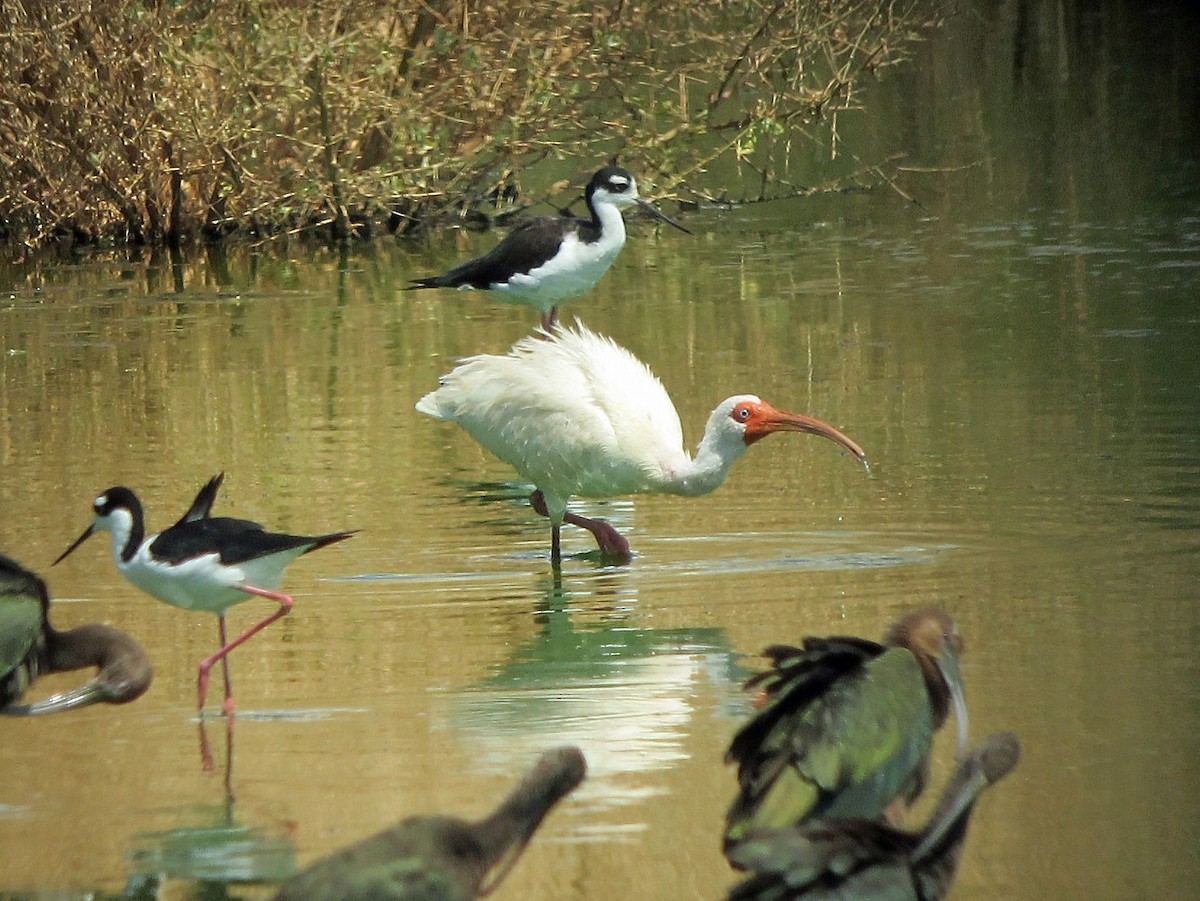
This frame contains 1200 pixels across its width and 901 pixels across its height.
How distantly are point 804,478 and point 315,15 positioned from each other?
11302 millimetres

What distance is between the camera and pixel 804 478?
9.70 meters

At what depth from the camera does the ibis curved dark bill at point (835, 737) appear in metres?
4.34

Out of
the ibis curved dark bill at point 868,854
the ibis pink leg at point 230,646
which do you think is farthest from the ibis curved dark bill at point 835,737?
the ibis pink leg at point 230,646

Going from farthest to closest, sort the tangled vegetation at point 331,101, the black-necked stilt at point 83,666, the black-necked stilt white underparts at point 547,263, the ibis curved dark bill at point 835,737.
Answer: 1. the tangled vegetation at point 331,101
2. the black-necked stilt white underparts at point 547,263
3. the black-necked stilt at point 83,666
4. the ibis curved dark bill at point 835,737

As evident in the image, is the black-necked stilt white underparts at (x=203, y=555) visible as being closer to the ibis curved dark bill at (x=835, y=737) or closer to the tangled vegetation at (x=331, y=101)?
the ibis curved dark bill at (x=835, y=737)

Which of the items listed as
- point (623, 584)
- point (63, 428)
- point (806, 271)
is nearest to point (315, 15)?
point (806, 271)

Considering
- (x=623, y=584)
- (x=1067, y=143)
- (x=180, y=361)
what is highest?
(x=1067, y=143)

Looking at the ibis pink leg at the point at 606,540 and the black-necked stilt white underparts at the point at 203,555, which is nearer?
the black-necked stilt white underparts at the point at 203,555

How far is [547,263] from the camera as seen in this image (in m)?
12.9

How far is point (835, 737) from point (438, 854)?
3.23ft

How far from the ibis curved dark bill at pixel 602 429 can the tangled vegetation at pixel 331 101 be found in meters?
10.5

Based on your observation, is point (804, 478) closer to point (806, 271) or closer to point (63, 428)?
point (63, 428)

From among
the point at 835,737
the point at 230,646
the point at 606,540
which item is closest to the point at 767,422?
the point at 606,540

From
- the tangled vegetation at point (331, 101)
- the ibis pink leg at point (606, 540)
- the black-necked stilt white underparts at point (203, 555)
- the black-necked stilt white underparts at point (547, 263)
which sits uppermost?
the tangled vegetation at point (331, 101)
